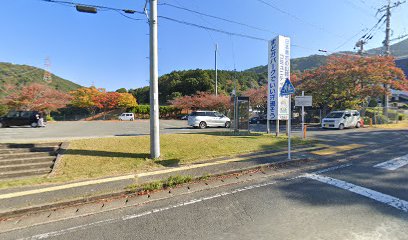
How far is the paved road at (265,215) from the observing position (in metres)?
3.02

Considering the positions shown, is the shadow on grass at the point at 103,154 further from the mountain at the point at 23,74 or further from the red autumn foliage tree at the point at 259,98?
the mountain at the point at 23,74

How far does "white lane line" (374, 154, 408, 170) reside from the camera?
6.30 m

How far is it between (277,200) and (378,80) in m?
23.2

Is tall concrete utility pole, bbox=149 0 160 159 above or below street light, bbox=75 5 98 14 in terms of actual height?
below

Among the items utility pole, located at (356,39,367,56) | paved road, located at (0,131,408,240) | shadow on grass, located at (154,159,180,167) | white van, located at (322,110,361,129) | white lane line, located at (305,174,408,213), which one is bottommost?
paved road, located at (0,131,408,240)

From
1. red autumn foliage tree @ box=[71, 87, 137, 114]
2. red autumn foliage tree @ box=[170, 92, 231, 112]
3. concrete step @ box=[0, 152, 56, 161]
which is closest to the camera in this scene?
concrete step @ box=[0, 152, 56, 161]

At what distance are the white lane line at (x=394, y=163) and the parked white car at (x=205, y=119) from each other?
13.3m

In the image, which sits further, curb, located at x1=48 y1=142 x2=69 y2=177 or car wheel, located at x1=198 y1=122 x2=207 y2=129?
car wheel, located at x1=198 y1=122 x2=207 y2=129

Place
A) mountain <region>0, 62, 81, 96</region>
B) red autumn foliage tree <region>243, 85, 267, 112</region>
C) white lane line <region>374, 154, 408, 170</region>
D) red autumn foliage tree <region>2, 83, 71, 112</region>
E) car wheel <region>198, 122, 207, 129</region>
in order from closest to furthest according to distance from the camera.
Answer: white lane line <region>374, 154, 408, 170</region> → car wheel <region>198, 122, 207, 129</region> → red autumn foliage tree <region>2, 83, 71, 112</region> → red autumn foliage tree <region>243, 85, 267, 112</region> → mountain <region>0, 62, 81, 96</region>

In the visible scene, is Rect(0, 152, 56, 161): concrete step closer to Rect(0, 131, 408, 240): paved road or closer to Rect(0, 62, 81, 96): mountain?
Rect(0, 131, 408, 240): paved road

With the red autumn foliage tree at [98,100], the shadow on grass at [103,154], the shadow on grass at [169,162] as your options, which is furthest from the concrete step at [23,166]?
the red autumn foliage tree at [98,100]

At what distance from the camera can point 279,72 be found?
12.5 metres

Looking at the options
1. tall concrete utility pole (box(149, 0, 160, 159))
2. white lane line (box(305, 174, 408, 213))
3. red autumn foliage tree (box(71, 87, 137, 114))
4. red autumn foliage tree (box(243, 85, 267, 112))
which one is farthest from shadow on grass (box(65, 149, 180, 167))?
red autumn foliage tree (box(71, 87, 137, 114))

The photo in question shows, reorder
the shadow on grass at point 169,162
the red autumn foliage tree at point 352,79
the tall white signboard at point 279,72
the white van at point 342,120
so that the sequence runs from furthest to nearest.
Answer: the red autumn foliage tree at point 352,79
the white van at point 342,120
the tall white signboard at point 279,72
the shadow on grass at point 169,162
